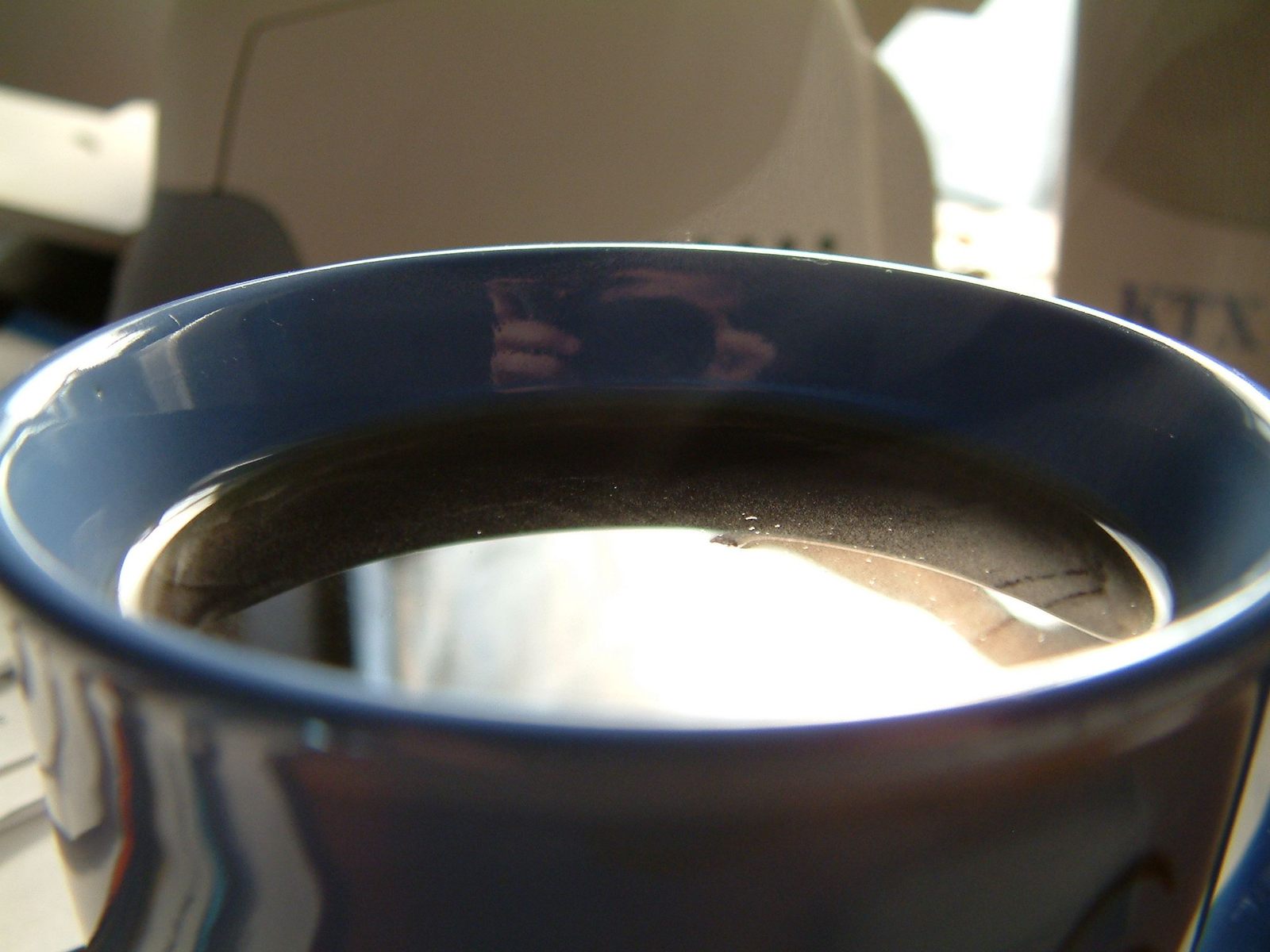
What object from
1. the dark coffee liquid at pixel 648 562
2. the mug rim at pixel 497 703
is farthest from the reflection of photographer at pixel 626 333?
the mug rim at pixel 497 703

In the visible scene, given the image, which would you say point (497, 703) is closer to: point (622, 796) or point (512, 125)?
point (622, 796)

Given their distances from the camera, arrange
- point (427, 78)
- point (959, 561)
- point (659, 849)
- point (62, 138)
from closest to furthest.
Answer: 1. point (659, 849)
2. point (959, 561)
3. point (427, 78)
4. point (62, 138)

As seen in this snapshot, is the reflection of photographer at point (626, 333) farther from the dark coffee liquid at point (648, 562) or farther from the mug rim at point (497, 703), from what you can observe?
the mug rim at point (497, 703)

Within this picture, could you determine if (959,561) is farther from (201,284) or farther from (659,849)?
(201,284)

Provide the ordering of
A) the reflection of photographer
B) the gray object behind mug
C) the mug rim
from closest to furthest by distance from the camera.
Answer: the mug rim
the reflection of photographer
the gray object behind mug

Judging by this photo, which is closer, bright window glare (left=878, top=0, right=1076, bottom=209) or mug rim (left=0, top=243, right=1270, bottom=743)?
mug rim (left=0, top=243, right=1270, bottom=743)

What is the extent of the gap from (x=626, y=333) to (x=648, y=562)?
0.07 m

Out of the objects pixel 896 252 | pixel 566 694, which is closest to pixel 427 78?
pixel 896 252

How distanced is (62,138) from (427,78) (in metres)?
0.33

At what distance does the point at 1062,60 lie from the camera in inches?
16.5

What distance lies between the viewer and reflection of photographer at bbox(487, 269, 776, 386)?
0.24 m

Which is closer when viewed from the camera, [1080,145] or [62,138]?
[1080,145]

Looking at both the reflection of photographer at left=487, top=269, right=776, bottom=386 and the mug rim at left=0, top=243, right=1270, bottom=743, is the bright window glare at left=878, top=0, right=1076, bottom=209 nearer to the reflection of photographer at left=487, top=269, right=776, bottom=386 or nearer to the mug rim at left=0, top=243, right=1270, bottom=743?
the reflection of photographer at left=487, top=269, right=776, bottom=386

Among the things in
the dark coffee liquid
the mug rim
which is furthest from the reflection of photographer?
the mug rim
